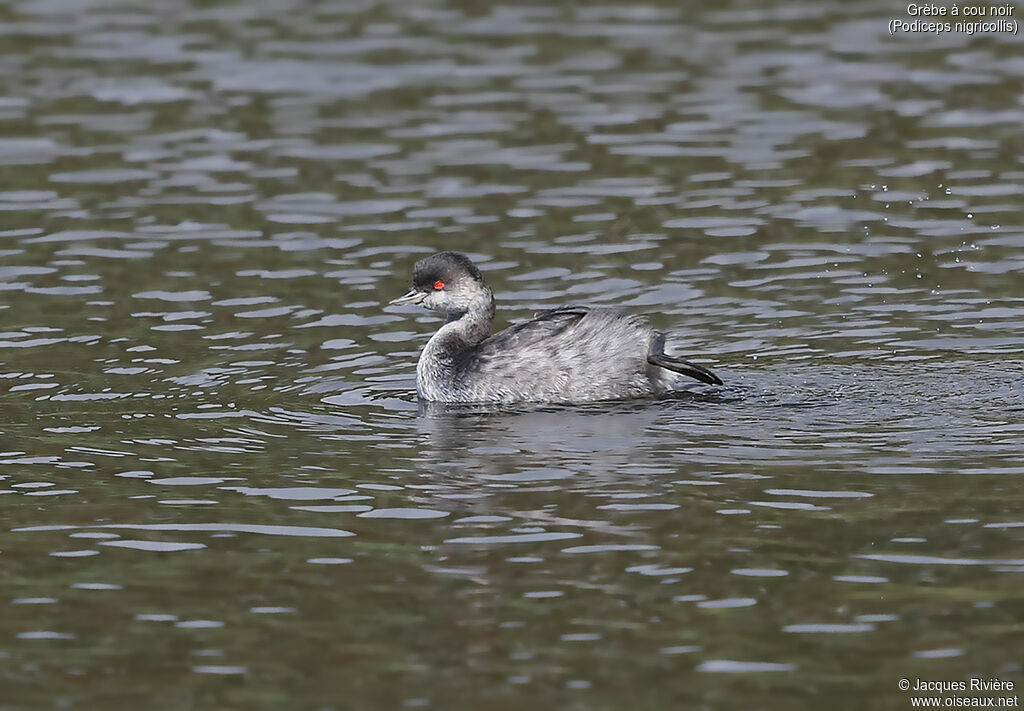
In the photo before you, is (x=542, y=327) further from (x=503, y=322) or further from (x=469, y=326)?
(x=503, y=322)

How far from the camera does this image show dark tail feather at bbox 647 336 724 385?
12.8m

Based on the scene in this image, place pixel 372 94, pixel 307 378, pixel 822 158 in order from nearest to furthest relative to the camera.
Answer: pixel 307 378 < pixel 822 158 < pixel 372 94

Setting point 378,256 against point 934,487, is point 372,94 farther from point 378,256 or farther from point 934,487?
point 934,487

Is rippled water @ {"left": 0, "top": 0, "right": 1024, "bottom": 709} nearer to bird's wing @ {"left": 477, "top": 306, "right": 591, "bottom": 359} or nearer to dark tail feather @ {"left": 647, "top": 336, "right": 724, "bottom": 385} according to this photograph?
dark tail feather @ {"left": 647, "top": 336, "right": 724, "bottom": 385}

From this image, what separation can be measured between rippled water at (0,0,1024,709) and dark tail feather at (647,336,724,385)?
0.46 feet

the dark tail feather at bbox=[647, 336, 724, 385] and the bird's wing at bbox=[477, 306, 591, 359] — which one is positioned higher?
the bird's wing at bbox=[477, 306, 591, 359]

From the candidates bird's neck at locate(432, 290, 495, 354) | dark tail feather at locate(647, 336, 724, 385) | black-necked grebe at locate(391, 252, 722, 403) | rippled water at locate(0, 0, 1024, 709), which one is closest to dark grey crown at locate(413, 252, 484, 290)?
bird's neck at locate(432, 290, 495, 354)

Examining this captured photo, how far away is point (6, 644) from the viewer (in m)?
8.38

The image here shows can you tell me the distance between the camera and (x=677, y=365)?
42.7ft

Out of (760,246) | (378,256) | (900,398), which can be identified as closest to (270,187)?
(378,256)

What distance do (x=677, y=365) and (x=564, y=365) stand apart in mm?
778

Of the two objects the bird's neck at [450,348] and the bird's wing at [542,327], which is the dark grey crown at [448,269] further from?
the bird's wing at [542,327]

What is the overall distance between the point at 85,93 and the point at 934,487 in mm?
14470

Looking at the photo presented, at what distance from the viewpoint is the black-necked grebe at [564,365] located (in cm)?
1309
